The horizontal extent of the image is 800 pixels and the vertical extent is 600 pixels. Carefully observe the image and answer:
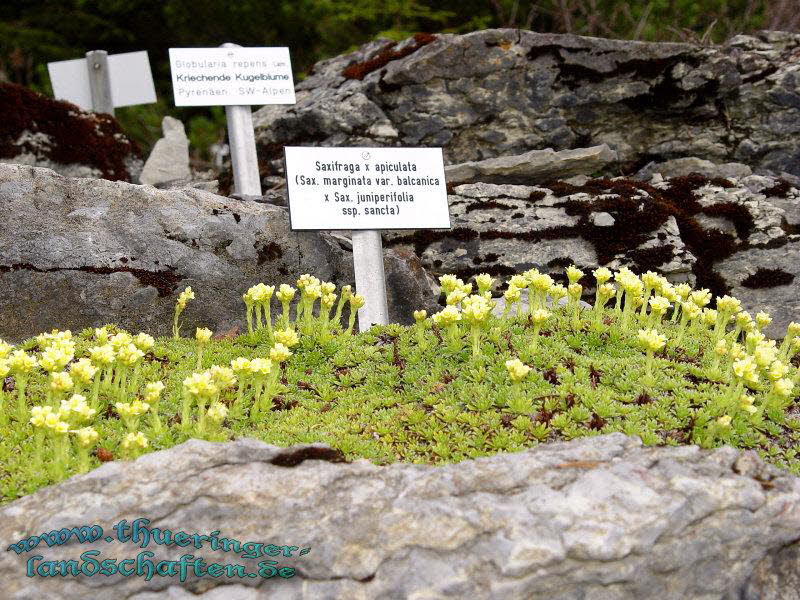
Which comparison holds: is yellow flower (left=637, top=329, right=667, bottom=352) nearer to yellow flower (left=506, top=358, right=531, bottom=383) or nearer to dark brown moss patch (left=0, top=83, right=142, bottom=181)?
yellow flower (left=506, top=358, right=531, bottom=383)

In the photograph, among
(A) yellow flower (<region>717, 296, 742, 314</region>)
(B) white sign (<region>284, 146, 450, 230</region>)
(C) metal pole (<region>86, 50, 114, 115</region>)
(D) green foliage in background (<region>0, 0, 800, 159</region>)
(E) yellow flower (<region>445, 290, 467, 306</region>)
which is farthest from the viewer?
(D) green foliage in background (<region>0, 0, 800, 159</region>)

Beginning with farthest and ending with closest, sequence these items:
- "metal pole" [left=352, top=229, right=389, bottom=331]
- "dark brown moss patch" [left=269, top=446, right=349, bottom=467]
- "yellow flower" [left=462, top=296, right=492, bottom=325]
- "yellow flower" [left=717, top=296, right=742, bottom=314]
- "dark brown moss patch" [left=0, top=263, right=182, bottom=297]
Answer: "metal pole" [left=352, top=229, right=389, bottom=331] < "dark brown moss patch" [left=0, top=263, right=182, bottom=297] < "yellow flower" [left=717, top=296, right=742, bottom=314] < "yellow flower" [left=462, top=296, right=492, bottom=325] < "dark brown moss patch" [left=269, top=446, right=349, bottom=467]

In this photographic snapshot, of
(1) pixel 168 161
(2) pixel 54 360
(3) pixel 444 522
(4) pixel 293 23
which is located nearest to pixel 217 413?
(2) pixel 54 360

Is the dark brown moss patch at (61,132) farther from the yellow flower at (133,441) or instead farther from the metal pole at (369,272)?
the yellow flower at (133,441)

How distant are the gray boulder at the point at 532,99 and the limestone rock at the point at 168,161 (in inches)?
62.5

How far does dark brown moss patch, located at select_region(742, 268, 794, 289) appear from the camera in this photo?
9.30m

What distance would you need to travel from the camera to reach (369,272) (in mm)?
7957

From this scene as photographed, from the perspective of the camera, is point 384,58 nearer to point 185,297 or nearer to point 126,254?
point 126,254

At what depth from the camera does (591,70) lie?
12.3m

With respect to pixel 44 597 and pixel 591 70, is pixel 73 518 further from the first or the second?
pixel 591 70

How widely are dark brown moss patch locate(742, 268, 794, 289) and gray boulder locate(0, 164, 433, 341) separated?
199 inches

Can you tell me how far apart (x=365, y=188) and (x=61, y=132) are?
16.8ft

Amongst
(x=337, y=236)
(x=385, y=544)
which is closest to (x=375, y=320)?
(x=337, y=236)

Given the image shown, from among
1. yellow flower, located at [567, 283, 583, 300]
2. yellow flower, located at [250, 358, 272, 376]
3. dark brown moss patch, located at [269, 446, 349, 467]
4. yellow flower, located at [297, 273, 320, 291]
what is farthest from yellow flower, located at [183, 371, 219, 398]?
yellow flower, located at [567, 283, 583, 300]
